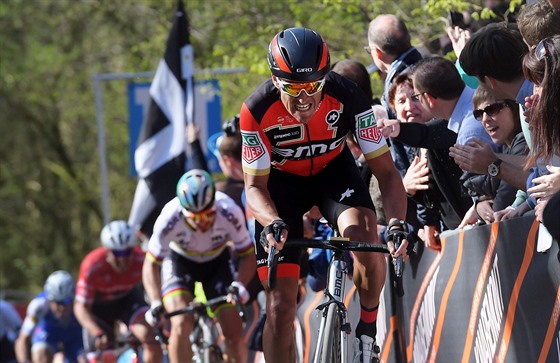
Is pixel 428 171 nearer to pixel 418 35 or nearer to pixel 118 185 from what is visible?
pixel 418 35

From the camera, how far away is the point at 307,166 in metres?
7.41

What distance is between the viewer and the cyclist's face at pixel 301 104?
6.80 meters

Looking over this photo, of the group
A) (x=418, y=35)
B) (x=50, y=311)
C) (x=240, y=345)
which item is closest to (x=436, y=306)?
(x=240, y=345)

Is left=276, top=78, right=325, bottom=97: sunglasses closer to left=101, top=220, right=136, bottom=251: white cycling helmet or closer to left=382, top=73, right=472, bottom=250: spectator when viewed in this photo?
left=382, top=73, right=472, bottom=250: spectator

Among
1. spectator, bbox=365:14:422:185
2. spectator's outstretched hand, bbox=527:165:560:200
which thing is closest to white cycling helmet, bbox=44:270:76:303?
spectator, bbox=365:14:422:185

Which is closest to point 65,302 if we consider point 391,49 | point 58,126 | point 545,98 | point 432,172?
point 391,49

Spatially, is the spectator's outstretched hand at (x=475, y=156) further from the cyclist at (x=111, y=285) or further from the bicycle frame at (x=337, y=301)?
the cyclist at (x=111, y=285)

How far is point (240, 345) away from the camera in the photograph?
1116cm

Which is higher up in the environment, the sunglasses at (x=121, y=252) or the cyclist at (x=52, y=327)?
the sunglasses at (x=121, y=252)

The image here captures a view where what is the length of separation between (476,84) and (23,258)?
28462mm

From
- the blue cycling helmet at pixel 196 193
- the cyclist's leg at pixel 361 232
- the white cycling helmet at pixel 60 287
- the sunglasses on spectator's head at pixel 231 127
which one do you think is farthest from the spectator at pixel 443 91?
the white cycling helmet at pixel 60 287

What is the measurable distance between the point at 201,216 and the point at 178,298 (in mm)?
830

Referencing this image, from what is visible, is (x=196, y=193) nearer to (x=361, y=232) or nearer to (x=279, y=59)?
(x=361, y=232)

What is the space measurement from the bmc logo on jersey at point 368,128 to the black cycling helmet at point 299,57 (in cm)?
49
